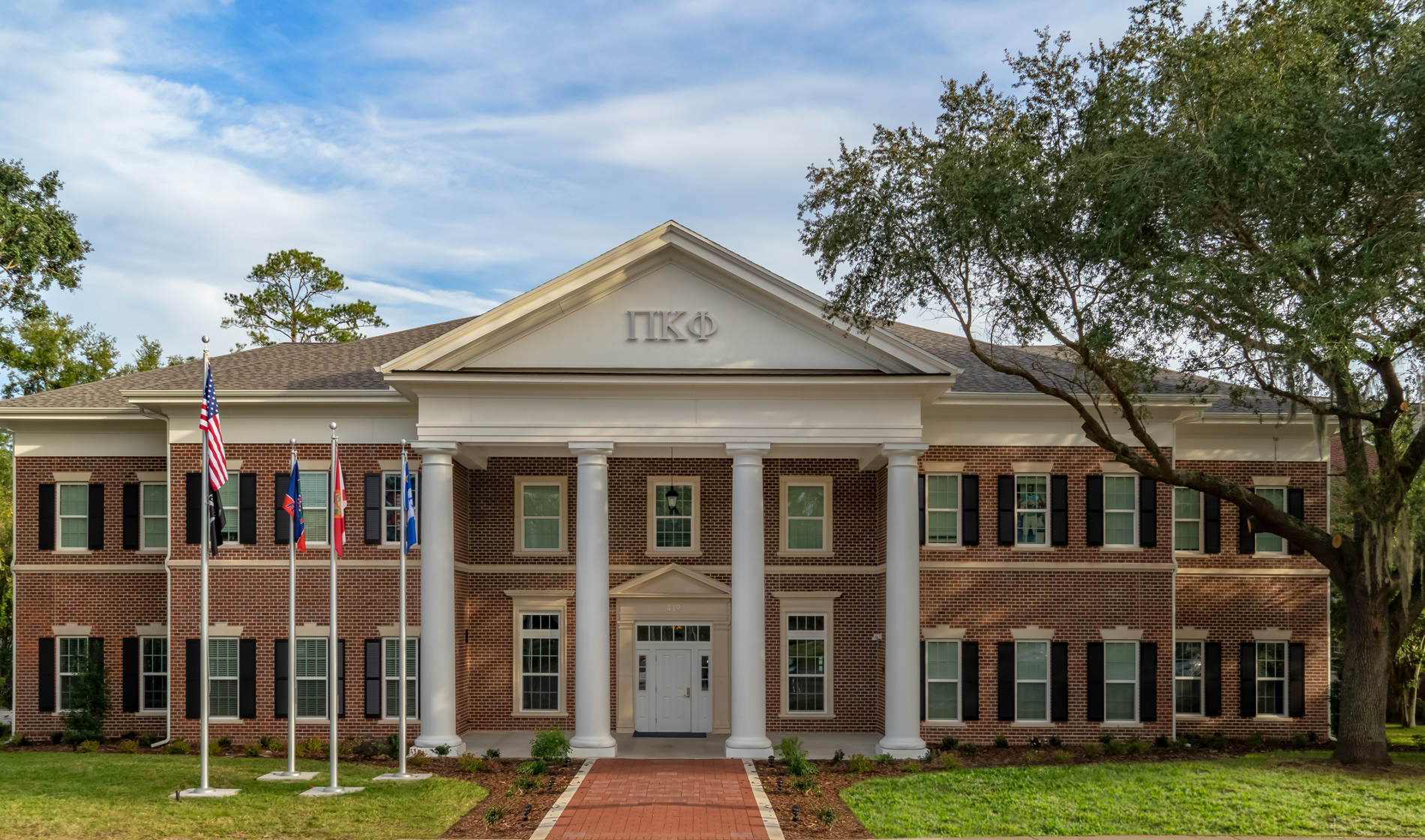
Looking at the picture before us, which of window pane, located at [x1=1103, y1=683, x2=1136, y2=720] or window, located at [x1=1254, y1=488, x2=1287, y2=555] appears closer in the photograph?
window pane, located at [x1=1103, y1=683, x2=1136, y2=720]

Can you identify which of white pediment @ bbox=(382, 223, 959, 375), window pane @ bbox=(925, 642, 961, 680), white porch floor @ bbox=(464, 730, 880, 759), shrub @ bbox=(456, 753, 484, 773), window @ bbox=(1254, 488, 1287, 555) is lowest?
white porch floor @ bbox=(464, 730, 880, 759)

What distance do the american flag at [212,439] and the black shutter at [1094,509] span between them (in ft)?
57.3

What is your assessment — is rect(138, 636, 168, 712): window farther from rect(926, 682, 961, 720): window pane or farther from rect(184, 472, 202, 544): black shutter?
rect(926, 682, 961, 720): window pane

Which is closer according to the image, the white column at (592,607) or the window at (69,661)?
the white column at (592,607)

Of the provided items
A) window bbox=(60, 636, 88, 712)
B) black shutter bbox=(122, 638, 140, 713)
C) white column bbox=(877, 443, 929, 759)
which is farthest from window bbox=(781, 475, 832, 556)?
window bbox=(60, 636, 88, 712)

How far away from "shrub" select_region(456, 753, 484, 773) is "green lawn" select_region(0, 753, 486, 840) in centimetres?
114

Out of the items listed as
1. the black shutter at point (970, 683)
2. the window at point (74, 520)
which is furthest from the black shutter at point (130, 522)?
the black shutter at point (970, 683)

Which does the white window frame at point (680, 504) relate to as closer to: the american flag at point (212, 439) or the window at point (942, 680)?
the window at point (942, 680)

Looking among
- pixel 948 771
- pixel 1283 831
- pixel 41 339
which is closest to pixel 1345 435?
pixel 1283 831

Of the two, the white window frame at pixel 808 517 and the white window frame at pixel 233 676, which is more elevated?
the white window frame at pixel 808 517

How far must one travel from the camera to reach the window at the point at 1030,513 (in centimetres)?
2614

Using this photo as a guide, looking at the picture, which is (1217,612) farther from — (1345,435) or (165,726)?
(165,726)

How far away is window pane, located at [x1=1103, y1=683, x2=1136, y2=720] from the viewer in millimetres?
25766

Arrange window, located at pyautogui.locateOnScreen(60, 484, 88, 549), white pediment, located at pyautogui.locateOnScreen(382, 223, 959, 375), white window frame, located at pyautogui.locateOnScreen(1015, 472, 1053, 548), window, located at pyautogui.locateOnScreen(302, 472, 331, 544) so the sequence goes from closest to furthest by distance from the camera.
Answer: white pediment, located at pyautogui.locateOnScreen(382, 223, 959, 375) → window, located at pyautogui.locateOnScreen(302, 472, 331, 544) → white window frame, located at pyautogui.locateOnScreen(1015, 472, 1053, 548) → window, located at pyautogui.locateOnScreen(60, 484, 88, 549)
